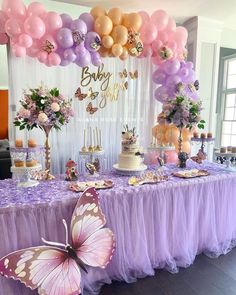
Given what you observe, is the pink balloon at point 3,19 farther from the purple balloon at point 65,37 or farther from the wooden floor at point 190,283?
the wooden floor at point 190,283

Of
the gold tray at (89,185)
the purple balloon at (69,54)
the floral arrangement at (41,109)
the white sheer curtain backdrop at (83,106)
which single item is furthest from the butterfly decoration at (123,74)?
the gold tray at (89,185)

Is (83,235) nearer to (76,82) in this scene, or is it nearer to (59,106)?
(59,106)

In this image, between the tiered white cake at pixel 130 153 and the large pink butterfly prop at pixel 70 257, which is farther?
the tiered white cake at pixel 130 153

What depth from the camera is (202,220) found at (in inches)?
88.7

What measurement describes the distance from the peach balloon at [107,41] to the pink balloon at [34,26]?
2.16 ft

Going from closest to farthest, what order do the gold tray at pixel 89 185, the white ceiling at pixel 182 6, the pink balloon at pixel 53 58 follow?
the gold tray at pixel 89 185 → the pink balloon at pixel 53 58 → the white ceiling at pixel 182 6

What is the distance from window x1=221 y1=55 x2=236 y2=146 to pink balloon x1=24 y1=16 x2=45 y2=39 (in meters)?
4.61

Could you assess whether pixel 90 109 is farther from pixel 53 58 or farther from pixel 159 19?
pixel 159 19

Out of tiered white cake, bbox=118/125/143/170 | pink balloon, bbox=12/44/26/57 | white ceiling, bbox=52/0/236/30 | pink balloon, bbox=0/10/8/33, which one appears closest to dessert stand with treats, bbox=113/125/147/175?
tiered white cake, bbox=118/125/143/170

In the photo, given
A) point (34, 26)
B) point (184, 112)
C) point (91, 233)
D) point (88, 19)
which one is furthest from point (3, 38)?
point (91, 233)

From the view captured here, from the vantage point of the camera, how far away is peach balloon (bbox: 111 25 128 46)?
106 inches

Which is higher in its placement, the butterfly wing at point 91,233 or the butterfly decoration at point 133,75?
the butterfly decoration at point 133,75

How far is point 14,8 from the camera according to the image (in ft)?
7.79

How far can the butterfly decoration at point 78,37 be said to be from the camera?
8.38 ft
